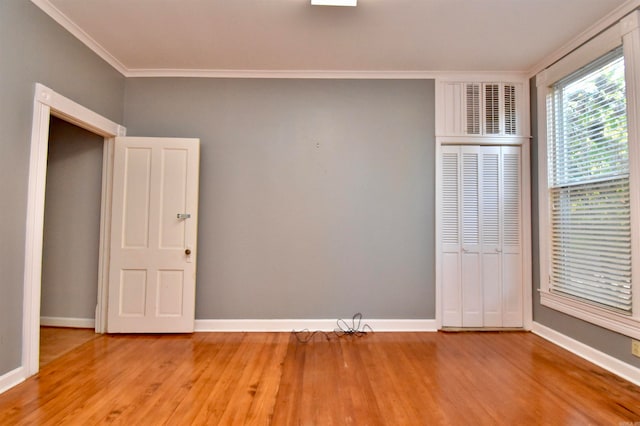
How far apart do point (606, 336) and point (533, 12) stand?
2.76 meters

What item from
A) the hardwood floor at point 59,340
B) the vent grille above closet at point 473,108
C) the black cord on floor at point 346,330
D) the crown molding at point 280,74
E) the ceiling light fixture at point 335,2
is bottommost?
the hardwood floor at point 59,340

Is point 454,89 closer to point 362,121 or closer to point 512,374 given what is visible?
point 362,121

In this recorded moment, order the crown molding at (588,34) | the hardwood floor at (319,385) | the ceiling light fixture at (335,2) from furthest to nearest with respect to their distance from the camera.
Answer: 1. the crown molding at (588,34)
2. the ceiling light fixture at (335,2)
3. the hardwood floor at (319,385)

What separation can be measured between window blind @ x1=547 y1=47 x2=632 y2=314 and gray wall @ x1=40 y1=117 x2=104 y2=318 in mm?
4913

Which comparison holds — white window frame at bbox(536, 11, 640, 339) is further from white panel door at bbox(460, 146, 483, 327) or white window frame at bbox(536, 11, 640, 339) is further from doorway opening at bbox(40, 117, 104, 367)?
doorway opening at bbox(40, 117, 104, 367)

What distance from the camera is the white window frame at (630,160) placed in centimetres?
226

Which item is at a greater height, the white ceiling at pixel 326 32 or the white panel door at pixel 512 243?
the white ceiling at pixel 326 32

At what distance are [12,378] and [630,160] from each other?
4899 mm

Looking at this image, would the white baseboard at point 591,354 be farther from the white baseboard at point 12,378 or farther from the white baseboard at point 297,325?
the white baseboard at point 12,378

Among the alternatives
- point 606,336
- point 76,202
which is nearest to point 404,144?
point 606,336

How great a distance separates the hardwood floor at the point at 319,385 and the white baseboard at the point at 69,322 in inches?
16.1

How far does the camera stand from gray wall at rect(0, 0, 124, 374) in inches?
81.5

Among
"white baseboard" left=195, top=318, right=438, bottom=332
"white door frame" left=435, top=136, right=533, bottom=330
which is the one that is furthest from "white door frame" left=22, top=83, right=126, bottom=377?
"white door frame" left=435, top=136, right=533, bottom=330

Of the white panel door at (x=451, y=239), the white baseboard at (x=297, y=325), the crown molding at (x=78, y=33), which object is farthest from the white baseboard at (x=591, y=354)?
the crown molding at (x=78, y=33)
